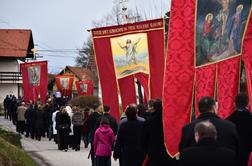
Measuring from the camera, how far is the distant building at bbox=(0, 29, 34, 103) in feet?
223

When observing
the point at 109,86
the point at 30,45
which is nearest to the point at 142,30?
the point at 109,86

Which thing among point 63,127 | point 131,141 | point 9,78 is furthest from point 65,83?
point 131,141

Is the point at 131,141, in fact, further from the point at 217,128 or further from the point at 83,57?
the point at 83,57

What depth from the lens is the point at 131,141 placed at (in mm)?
10812

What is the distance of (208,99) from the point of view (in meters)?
7.10

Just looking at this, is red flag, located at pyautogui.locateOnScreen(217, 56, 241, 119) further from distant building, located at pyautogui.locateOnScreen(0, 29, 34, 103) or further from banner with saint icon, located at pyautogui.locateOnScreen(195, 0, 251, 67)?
distant building, located at pyautogui.locateOnScreen(0, 29, 34, 103)

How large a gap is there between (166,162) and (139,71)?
7382 mm

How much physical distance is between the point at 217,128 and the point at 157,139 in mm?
2912

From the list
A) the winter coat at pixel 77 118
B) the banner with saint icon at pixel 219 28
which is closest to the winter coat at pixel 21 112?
the winter coat at pixel 77 118

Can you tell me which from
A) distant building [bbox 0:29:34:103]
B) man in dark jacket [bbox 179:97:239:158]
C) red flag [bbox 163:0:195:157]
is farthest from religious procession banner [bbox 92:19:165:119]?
distant building [bbox 0:29:34:103]

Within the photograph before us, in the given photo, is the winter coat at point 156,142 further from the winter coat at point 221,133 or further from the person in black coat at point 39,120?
the person in black coat at point 39,120

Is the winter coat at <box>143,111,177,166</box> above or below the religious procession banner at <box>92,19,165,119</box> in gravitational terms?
below

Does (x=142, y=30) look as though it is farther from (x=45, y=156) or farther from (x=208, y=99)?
(x=208, y=99)

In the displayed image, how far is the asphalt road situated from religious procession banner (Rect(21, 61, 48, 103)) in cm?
292
